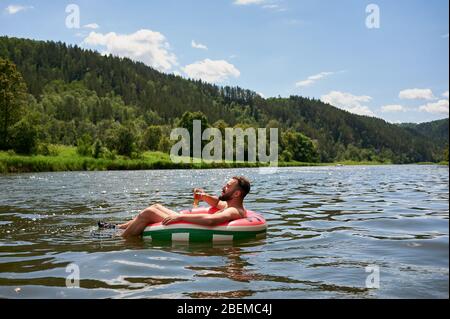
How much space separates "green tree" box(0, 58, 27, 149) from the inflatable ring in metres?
50.7

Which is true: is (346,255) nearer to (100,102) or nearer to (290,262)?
→ (290,262)

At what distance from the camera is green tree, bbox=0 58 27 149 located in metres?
55.0

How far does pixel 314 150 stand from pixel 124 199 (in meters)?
134

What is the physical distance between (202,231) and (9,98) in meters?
54.2

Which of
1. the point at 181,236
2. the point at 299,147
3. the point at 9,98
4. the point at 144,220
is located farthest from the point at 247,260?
the point at 299,147

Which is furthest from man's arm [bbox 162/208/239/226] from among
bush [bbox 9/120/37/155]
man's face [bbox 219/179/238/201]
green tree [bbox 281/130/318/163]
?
green tree [bbox 281/130/318/163]

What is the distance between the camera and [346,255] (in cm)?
792

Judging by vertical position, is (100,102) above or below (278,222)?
above

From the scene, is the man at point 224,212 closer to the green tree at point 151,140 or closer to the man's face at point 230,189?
the man's face at point 230,189

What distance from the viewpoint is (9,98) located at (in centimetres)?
5591

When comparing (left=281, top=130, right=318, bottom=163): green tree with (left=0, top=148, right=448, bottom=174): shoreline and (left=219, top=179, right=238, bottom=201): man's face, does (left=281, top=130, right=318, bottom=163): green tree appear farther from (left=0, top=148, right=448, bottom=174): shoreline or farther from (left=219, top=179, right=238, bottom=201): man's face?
(left=219, top=179, right=238, bottom=201): man's face

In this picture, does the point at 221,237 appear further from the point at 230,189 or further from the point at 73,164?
the point at 73,164

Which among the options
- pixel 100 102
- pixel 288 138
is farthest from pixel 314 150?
pixel 100 102

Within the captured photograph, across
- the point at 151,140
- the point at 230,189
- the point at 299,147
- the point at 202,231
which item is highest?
the point at 151,140
